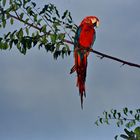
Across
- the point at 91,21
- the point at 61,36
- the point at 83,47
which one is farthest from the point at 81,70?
the point at 91,21

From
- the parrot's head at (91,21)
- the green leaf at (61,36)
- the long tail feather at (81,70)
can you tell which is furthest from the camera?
the parrot's head at (91,21)

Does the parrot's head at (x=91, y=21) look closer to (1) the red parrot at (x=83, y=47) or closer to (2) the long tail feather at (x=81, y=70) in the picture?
(1) the red parrot at (x=83, y=47)

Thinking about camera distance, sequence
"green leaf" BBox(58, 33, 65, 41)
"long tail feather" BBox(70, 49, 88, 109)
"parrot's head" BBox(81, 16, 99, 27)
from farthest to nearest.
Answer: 1. "parrot's head" BBox(81, 16, 99, 27)
2. "long tail feather" BBox(70, 49, 88, 109)
3. "green leaf" BBox(58, 33, 65, 41)

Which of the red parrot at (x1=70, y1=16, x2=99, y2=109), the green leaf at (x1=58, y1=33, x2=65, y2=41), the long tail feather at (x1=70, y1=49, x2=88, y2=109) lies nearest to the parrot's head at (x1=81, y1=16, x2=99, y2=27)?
the red parrot at (x1=70, y1=16, x2=99, y2=109)

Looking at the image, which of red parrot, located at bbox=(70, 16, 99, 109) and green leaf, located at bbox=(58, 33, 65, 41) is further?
red parrot, located at bbox=(70, 16, 99, 109)

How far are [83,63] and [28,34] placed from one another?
125 centimetres

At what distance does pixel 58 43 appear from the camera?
11.1 feet

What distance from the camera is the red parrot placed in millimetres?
4111

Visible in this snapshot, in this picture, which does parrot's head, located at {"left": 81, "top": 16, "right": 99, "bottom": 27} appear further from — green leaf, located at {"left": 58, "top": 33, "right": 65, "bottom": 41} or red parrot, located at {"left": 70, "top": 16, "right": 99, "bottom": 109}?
green leaf, located at {"left": 58, "top": 33, "right": 65, "bottom": 41}

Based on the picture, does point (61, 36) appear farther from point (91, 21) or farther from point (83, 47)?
point (91, 21)

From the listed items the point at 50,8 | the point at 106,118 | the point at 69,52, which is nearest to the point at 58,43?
the point at 69,52

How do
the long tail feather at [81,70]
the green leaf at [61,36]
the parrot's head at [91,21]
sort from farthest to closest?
the parrot's head at [91,21]
the long tail feather at [81,70]
the green leaf at [61,36]

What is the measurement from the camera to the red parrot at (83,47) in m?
4.11

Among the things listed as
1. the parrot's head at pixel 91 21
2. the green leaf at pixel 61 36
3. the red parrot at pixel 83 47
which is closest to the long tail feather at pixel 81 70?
the red parrot at pixel 83 47
